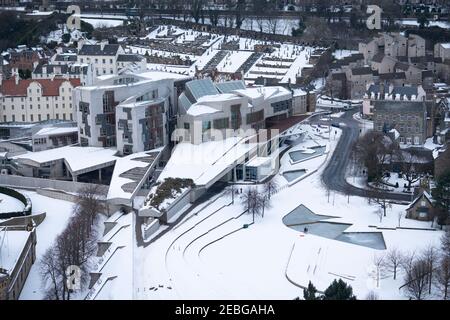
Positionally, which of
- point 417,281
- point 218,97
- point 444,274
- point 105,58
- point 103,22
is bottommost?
point 417,281

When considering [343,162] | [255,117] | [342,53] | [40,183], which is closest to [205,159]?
[255,117]

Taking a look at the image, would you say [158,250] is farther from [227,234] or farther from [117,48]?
[117,48]

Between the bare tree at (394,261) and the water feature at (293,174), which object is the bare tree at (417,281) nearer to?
the bare tree at (394,261)

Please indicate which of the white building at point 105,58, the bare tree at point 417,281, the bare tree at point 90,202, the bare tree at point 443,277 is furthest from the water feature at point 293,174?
the white building at point 105,58

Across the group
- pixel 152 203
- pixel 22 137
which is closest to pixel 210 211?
pixel 152 203

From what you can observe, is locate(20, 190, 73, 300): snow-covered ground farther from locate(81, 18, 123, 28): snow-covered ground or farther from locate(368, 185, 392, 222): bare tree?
locate(81, 18, 123, 28): snow-covered ground

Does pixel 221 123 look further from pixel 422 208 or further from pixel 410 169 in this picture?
pixel 422 208
